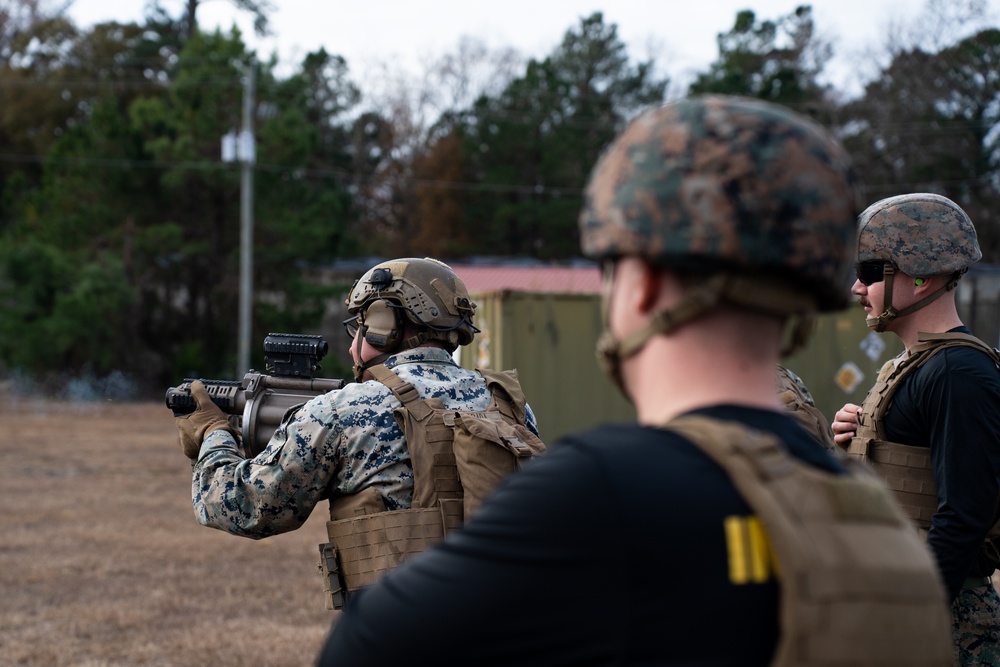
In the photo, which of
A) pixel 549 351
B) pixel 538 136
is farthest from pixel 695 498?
pixel 538 136

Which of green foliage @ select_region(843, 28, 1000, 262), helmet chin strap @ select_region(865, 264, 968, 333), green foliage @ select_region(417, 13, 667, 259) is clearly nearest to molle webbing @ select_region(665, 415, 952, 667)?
helmet chin strap @ select_region(865, 264, 968, 333)

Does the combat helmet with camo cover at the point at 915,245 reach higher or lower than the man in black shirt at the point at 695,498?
higher

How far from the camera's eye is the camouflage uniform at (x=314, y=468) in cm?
324

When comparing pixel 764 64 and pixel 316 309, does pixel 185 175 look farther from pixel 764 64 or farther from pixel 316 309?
pixel 764 64

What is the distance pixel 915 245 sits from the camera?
3514 millimetres

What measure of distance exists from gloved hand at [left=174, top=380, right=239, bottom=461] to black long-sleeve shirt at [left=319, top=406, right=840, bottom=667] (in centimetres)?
239

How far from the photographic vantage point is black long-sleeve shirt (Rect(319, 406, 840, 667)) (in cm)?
134

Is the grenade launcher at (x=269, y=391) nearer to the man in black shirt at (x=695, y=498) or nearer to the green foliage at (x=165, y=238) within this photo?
the man in black shirt at (x=695, y=498)

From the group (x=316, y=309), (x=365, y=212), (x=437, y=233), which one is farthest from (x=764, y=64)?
(x=316, y=309)

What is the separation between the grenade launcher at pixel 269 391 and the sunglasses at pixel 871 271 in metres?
1.77

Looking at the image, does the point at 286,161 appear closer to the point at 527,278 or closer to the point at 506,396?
the point at 527,278

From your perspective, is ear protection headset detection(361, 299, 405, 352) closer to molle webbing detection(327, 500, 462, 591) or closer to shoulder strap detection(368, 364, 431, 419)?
shoulder strap detection(368, 364, 431, 419)

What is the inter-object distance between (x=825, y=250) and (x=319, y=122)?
153ft

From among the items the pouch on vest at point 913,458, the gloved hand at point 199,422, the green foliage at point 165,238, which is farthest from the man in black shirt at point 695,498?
the green foliage at point 165,238
